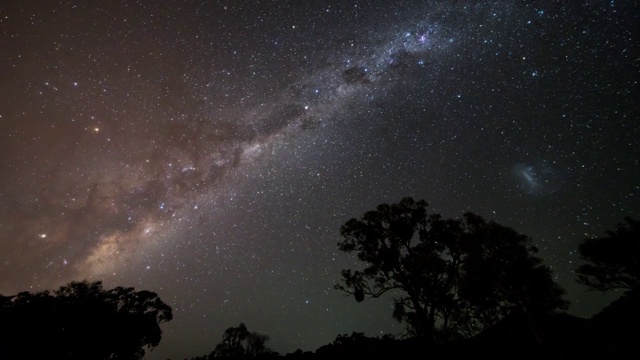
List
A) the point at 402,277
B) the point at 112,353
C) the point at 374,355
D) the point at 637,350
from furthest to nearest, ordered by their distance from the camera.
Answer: the point at 112,353
the point at 402,277
the point at 374,355
the point at 637,350

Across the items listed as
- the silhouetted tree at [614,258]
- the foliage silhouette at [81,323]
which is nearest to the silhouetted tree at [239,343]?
the foliage silhouette at [81,323]

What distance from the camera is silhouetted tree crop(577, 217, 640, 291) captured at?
98.2ft

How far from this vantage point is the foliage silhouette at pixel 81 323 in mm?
25328

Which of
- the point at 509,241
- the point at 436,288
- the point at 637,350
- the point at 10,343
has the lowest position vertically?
the point at 637,350

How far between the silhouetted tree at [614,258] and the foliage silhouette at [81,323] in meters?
42.2

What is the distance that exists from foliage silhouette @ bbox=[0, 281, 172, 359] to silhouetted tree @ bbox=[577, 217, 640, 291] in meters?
42.2

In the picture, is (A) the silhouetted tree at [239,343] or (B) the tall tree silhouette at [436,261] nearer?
(B) the tall tree silhouette at [436,261]

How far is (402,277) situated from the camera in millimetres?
23234

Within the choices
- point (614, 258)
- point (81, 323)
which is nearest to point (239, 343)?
point (81, 323)

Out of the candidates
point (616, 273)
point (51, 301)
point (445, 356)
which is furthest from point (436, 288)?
point (51, 301)

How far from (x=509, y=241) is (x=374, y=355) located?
48.4 ft

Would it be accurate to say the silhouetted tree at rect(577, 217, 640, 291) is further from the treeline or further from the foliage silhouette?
the foliage silhouette

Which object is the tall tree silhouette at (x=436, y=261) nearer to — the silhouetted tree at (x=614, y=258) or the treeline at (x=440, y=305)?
the treeline at (x=440, y=305)

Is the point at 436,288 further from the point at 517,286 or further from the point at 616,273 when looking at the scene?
the point at 616,273
